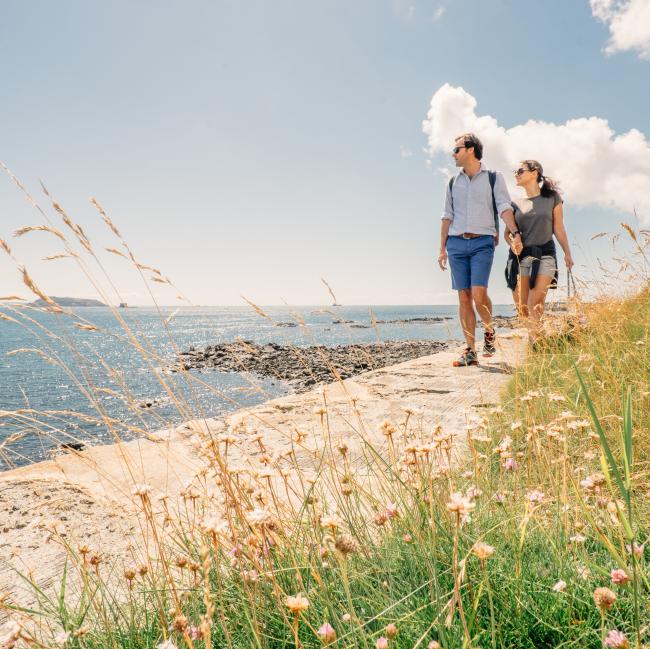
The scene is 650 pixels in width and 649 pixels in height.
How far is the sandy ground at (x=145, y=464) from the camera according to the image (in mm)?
1811

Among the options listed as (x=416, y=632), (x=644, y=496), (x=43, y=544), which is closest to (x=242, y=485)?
(x=416, y=632)

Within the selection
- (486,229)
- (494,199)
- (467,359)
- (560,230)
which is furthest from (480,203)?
(467,359)

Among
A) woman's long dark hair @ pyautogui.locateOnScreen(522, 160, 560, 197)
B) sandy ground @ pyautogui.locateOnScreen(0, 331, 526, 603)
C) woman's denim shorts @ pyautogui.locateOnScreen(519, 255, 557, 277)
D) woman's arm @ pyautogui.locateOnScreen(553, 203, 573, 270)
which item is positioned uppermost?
woman's long dark hair @ pyautogui.locateOnScreen(522, 160, 560, 197)

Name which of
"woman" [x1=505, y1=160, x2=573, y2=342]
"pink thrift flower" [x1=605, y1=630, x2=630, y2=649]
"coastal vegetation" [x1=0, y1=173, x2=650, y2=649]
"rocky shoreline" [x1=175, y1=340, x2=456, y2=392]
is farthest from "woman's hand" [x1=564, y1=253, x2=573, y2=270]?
"pink thrift flower" [x1=605, y1=630, x2=630, y2=649]

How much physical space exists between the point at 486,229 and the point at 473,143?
3.69 feet

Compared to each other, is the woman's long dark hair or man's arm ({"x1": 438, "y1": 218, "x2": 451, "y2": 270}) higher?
the woman's long dark hair

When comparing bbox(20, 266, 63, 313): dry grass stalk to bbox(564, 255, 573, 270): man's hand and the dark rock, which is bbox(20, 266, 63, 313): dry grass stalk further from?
the dark rock

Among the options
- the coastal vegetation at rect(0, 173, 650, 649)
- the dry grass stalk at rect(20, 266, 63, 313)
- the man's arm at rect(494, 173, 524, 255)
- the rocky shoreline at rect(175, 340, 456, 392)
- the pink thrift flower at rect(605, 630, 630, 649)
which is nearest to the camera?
the pink thrift flower at rect(605, 630, 630, 649)

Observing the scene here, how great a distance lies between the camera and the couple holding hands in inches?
220

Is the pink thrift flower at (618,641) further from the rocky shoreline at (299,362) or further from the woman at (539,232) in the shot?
the rocky shoreline at (299,362)

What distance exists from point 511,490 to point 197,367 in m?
16.5

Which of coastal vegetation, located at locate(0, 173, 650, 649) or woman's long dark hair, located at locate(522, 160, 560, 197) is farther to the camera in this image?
woman's long dark hair, located at locate(522, 160, 560, 197)

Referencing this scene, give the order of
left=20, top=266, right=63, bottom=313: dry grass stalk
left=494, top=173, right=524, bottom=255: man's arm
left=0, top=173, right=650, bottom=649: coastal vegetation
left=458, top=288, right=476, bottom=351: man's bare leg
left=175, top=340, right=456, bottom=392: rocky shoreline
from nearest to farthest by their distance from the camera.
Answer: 1. left=0, top=173, right=650, bottom=649: coastal vegetation
2. left=20, top=266, right=63, bottom=313: dry grass stalk
3. left=494, top=173, right=524, bottom=255: man's arm
4. left=458, top=288, right=476, bottom=351: man's bare leg
5. left=175, top=340, right=456, bottom=392: rocky shoreline

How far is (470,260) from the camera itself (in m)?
5.76
